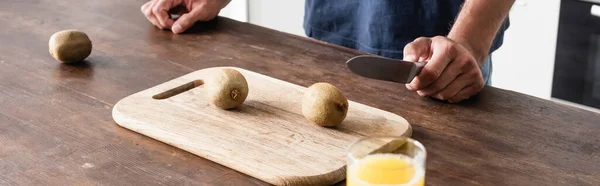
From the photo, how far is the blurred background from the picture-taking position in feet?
7.87

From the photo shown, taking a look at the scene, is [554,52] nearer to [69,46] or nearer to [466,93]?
[466,93]

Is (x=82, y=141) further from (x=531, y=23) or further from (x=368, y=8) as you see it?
(x=531, y=23)

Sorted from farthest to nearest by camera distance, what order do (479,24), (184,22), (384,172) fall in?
(184,22) → (479,24) → (384,172)

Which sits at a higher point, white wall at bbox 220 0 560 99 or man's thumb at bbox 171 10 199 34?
man's thumb at bbox 171 10 199 34

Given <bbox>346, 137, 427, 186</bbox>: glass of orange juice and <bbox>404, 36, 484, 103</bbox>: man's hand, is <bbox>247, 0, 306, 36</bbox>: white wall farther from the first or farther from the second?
<bbox>346, 137, 427, 186</bbox>: glass of orange juice

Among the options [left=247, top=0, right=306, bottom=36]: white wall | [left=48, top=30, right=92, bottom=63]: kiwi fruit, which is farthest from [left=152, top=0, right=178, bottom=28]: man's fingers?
[left=247, top=0, right=306, bottom=36]: white wall

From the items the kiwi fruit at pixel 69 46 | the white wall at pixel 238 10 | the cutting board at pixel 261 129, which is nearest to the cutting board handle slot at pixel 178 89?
the cutting board at pixel 261 129

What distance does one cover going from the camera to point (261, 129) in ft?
3.99

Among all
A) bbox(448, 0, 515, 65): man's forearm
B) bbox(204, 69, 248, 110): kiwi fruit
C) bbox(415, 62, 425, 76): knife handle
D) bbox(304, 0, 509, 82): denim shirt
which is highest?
bbox(448, 0, 515, 65): man's forearm

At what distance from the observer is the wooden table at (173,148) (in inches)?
43.4

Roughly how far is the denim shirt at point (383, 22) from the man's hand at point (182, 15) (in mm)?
235

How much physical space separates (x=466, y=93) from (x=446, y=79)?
4 cm

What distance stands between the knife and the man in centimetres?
2

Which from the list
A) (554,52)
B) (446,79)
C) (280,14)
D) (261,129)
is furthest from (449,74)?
(280,14)
